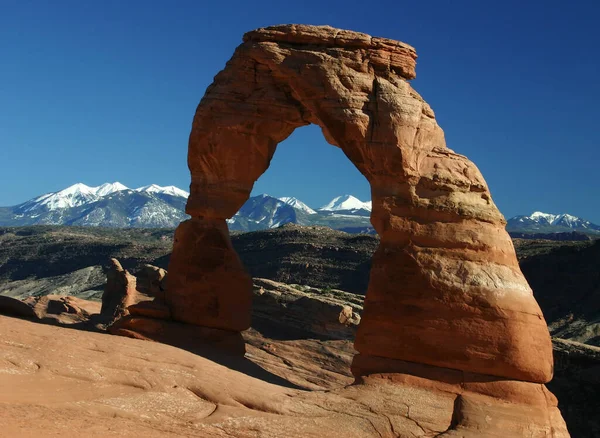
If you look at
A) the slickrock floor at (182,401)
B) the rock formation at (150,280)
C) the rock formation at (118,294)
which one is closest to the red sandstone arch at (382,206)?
the slickrock floor at (182,401)

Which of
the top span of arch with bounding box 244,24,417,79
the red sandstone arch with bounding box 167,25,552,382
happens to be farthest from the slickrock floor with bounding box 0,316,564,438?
the top span of arch with bounding box 244,24,417,79

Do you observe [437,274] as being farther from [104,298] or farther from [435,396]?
[104,298]

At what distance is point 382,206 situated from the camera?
54.4 feet

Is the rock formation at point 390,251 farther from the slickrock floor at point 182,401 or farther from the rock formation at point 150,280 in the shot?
the rock formation at point 150,280

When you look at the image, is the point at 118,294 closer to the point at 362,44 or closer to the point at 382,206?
the point at 382,206

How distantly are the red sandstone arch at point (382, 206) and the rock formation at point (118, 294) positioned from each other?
7610 mm

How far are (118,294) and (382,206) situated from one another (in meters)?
13.8

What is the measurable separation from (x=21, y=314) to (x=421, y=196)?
34.6 ft

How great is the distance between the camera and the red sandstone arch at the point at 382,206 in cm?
1544

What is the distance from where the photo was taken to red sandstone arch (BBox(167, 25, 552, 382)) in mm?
15438

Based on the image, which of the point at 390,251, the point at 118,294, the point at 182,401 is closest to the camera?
the point at 182,401

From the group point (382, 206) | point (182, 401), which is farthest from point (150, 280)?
point (182, 401)

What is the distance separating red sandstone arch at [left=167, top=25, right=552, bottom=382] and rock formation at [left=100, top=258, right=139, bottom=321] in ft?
25.0

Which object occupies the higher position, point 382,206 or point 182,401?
point 382,206
